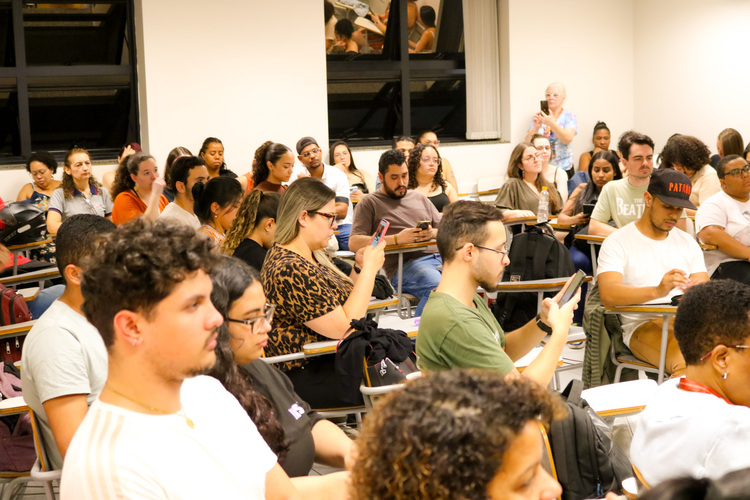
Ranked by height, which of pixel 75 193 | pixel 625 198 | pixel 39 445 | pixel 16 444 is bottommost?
pixel 16 444

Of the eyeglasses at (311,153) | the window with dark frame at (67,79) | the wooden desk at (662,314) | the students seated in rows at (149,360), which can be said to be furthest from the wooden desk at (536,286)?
the window with dark frame at (67,79)

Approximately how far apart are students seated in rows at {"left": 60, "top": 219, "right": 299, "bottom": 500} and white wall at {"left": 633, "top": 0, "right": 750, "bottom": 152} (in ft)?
26.5

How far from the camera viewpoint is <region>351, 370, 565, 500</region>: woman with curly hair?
0.94m

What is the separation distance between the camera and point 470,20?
905 cm

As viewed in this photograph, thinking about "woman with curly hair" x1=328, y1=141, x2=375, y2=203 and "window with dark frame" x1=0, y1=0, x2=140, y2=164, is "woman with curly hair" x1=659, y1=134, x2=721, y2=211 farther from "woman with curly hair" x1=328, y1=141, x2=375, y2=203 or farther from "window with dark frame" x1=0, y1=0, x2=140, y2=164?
"window with dark frame" x1=0, y1=0, x2=140, y2=164

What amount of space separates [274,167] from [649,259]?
9.44 ft

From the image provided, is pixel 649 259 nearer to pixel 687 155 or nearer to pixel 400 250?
pixel 400 250

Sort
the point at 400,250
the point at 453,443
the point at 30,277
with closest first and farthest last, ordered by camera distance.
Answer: the point at 453,443 → the point at 30,277 → the point at 400,250

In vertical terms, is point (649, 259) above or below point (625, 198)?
below

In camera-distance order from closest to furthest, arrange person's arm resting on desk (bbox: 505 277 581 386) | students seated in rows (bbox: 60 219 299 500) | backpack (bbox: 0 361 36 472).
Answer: students seated in rows (bbox: 60 219 299 500) → person's arm resting on desk (bbox: 505 277 581 386) → backpack (bbox: 0 361 36 472)

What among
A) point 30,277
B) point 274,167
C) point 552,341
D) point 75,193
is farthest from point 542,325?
point 75,193

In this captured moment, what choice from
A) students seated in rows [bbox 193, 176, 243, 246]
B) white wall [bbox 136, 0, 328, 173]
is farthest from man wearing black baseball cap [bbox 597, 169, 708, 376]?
white wall [bbox 136, 0, 328, 173]

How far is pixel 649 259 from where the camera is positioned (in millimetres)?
3670

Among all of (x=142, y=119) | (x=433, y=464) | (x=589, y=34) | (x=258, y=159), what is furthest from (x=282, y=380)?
(x=589, y=34)
